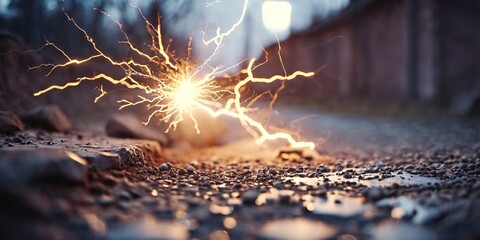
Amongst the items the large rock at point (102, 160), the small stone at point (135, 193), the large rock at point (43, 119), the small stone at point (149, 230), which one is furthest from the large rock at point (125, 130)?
the small stone at point (149, 230)

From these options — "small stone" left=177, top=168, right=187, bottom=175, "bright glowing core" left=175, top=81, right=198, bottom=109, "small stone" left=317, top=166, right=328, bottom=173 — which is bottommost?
"small stone" left=177, top=168, right=187, bottom=175

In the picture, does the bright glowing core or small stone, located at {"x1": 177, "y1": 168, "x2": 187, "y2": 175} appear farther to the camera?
the bright glowing core

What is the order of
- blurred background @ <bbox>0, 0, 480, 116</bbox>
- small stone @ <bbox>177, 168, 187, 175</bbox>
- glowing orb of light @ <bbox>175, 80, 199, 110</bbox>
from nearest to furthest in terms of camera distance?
small stone @ <bbox>177, 168, 187, 175</bbox> < glowing orb of light @ <bbox>175, 80, 199, 110</bbox> < blurred background @ <bbox>0, 0, 480, 116</bbox>

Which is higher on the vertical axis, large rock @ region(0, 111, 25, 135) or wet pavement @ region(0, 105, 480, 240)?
large rock @ region(0, 111, 25, 135)

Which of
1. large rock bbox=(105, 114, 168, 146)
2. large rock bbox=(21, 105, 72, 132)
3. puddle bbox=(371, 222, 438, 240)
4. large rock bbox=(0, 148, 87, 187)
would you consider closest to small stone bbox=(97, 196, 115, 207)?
large rock bbox=(0, 148, 87, 187)

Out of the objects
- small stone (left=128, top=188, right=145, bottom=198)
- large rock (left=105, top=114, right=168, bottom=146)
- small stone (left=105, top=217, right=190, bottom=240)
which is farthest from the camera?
large rock (left=105, top=114, right=168, bottom=146)

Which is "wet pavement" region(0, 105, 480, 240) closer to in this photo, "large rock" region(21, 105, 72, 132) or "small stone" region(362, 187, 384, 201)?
"small stone" region(362, 187, 384, 201)

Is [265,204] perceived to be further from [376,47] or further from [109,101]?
[376,47]

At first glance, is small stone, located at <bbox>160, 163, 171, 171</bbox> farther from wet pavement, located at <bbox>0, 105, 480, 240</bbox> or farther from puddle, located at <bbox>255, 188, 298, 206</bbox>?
puddle, located at <bbox>255, 188, 298, 206</bbox>
